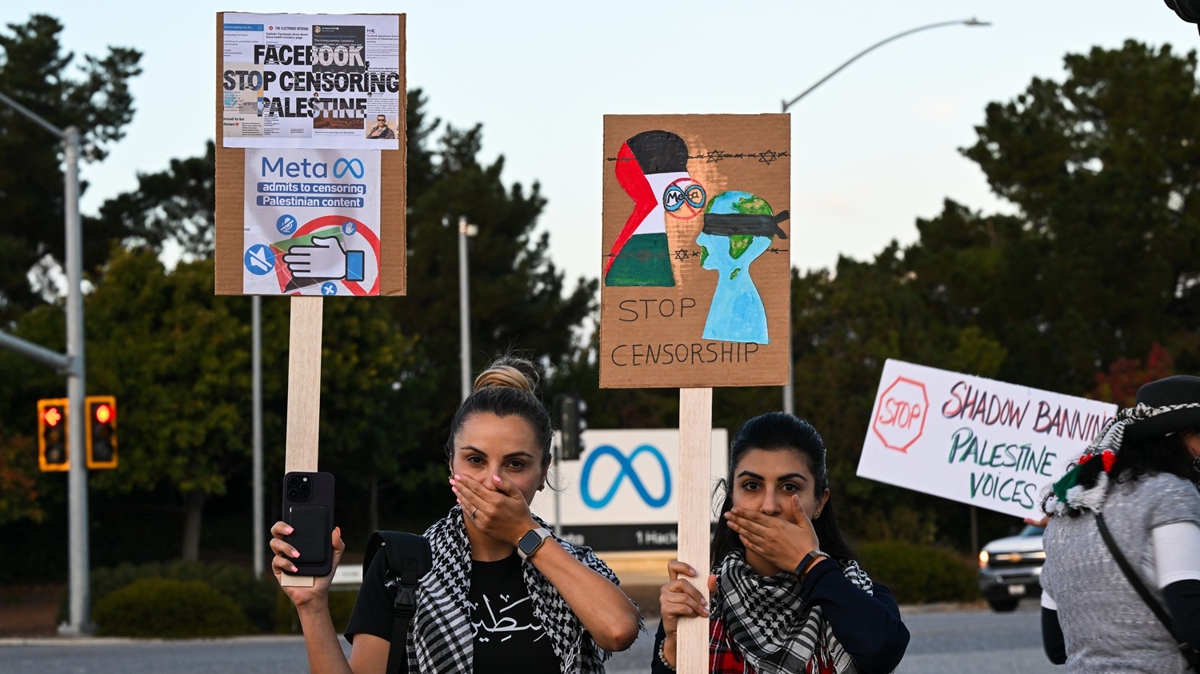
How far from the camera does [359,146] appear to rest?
12.6 ft

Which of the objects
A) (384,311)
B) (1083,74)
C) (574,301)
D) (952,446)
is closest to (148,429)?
(384,311)

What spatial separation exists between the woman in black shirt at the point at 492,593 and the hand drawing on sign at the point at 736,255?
1.65ft

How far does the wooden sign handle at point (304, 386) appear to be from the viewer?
3.56 meters

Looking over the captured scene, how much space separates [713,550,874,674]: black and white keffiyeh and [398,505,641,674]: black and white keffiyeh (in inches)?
11.7

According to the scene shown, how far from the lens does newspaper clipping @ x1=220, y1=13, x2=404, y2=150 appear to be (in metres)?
3.84

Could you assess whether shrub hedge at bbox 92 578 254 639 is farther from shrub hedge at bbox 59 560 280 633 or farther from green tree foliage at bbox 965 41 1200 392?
green tree foliage at bbox 965 41 1200 392

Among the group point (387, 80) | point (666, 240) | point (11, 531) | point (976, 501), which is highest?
point (387, 80)

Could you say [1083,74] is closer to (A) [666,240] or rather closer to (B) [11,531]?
(B) [11,531]

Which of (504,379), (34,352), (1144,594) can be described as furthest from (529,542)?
(34,352)

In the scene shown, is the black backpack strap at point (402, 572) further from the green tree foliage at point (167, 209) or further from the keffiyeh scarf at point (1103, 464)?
the green tree foliage at point (167, 209)

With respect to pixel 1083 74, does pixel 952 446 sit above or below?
below

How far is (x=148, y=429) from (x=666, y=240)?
4039 centimetres

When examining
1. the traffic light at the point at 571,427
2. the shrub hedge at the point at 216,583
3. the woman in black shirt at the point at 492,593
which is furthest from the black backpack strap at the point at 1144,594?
the shrub hedge at the point at 216,583

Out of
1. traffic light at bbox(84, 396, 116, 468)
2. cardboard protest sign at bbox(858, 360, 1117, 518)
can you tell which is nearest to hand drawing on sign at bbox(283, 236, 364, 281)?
cardboard protest sign at bbox(858, 360, 1117, 518)
